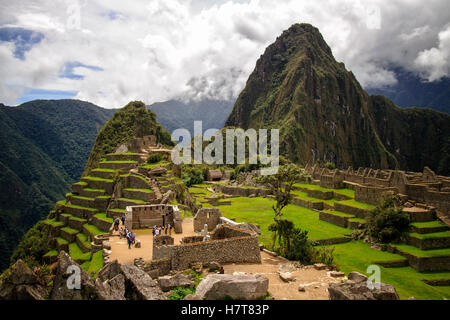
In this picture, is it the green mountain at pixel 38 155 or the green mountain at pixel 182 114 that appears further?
the green mountain at pixel 182 114

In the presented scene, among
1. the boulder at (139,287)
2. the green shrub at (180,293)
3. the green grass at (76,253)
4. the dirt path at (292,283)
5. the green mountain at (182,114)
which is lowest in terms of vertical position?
the green grass at (76,253)

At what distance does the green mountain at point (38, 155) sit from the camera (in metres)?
55.5

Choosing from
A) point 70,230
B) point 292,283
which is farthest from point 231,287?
point 70,230

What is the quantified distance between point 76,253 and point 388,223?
78.2ft

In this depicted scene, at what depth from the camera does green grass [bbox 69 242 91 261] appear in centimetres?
2295

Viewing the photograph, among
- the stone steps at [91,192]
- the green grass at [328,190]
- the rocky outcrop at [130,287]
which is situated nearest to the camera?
the rocky outcrop at [130,287]

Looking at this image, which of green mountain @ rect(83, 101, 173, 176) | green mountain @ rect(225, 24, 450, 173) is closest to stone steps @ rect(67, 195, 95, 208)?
green mountain @ rect(83, 101, 173, 176)

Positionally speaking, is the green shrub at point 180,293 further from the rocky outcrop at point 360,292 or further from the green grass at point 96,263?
the green grass at point 96,263

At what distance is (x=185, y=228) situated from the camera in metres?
20.2

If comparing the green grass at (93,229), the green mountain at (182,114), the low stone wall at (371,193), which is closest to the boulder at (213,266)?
the green grass at (93,229)

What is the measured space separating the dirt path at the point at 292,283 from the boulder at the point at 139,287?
11.6 ft
